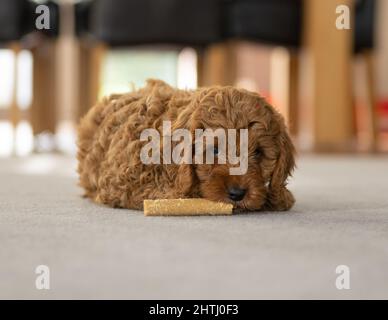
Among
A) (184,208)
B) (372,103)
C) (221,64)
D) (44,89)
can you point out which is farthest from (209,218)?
(44,89)

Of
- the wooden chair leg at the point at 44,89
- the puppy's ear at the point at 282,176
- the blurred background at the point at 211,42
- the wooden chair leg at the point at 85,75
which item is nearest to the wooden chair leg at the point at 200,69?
the blurred background at the point at 211,42

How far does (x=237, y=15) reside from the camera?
13.5 feet

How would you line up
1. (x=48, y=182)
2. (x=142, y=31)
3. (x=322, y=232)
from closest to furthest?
(x=322, y=232) → (x=48, y=182) → (x=142, y=31)

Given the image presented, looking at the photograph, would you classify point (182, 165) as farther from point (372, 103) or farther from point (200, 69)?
point (372, 103)

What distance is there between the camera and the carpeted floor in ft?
3.44

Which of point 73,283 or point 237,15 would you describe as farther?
point 237,15

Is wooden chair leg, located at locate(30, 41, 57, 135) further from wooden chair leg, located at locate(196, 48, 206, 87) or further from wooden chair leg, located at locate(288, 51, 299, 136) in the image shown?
wooden chair leg, located at locate(288, 51, 299, 136)

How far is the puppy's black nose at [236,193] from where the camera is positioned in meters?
1.71

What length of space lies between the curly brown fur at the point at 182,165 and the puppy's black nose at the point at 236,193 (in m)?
0.01

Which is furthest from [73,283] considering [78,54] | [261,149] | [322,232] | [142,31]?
[78,54]

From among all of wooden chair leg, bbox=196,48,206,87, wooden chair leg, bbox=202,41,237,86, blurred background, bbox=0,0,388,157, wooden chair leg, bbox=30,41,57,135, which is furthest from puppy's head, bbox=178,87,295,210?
wooden chair leg, bbox=30,41,57,135

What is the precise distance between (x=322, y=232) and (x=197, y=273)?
1.58 feet

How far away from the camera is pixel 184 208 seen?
1738 mm
